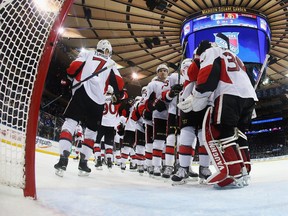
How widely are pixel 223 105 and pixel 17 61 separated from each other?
1.56 meters

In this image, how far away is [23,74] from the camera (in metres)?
1.66

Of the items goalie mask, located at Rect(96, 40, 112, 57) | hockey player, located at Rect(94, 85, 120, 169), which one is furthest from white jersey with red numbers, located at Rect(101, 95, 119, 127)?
goalie mask, located at Rect(96, 40, 112, 57)

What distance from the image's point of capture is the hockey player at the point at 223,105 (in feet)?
7.68

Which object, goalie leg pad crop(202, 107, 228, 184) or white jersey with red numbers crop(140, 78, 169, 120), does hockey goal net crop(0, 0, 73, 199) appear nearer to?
goalie leg pad crop(202, 107, 228, 184)

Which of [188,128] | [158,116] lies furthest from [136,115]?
[188,128]

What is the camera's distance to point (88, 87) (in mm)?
3273

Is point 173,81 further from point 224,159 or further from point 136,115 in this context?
point 224,159

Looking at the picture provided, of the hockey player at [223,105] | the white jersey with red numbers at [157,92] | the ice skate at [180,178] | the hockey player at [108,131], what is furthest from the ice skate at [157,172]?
the hockey player at [223,105]

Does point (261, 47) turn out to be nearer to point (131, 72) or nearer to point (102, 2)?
point (102, 2)

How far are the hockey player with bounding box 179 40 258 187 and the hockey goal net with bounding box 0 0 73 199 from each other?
1335 mm

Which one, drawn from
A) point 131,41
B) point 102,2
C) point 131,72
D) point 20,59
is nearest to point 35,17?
point 20,59

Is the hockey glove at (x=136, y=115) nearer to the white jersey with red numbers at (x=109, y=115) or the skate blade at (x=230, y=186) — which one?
the white jersey with red numbers at (x=109, y=115)

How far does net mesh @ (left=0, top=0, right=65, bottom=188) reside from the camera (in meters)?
1.55

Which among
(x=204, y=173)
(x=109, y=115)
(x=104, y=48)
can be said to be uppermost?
(x=104, y=48)
